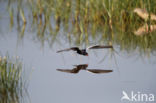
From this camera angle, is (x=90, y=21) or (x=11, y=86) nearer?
(x=11, y=86)

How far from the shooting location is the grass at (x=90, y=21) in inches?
210

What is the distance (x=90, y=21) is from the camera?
272 inches

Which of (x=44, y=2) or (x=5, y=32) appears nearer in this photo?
(x=5, y=32)

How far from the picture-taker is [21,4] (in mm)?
7383

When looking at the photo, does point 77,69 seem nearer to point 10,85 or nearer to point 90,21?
point 10,85

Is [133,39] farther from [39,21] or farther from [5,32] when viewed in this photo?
[39,21]

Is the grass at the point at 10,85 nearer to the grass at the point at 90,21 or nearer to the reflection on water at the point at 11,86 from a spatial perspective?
the reflection on water at the point at 11,86

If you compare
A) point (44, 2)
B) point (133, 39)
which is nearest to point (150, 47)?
point (133, 39)

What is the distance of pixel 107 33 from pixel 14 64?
2640 mm

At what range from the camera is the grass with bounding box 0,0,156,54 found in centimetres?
534

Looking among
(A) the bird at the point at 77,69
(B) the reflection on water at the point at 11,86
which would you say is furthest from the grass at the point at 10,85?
(A) the bird at the point at 77,69

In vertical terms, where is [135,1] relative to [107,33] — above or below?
above

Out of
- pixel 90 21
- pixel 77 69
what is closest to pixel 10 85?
pixel 77 69

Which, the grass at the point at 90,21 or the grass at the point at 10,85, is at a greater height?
the grass at the point at 90,21
